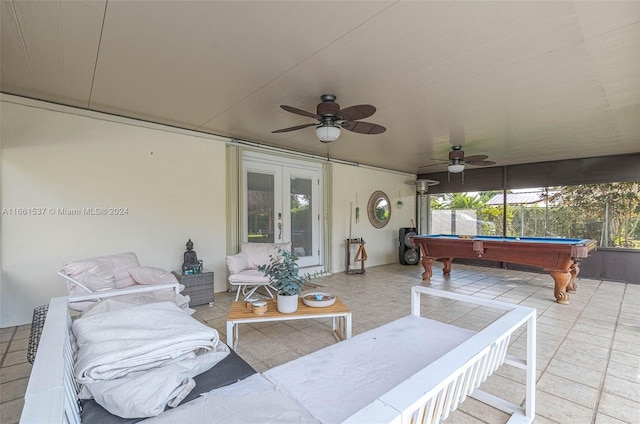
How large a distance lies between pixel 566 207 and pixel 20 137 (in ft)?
29.4

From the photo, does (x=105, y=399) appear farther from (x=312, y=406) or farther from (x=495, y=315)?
(x=495, y=315)

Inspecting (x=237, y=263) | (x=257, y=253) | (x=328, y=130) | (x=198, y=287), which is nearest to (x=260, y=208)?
(x=257, y=253)

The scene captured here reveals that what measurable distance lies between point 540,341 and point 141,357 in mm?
3347

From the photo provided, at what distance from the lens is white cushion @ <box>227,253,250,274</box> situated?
3.87m

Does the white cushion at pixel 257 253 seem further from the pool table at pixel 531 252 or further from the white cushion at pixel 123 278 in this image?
the pool table at pixel 531 252

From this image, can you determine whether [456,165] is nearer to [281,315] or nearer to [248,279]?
[248,279]

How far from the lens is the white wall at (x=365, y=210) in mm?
6195

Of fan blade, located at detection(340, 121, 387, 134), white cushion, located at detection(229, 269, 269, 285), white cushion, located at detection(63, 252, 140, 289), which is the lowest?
white cushion, located at detection(229, 269, 269, 285)

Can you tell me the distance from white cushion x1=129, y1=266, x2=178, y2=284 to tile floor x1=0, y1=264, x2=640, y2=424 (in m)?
0.72

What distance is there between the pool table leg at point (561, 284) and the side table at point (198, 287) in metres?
4.72

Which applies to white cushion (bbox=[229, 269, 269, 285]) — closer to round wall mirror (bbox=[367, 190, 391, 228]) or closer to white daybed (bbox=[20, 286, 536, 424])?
white daybed (bbox=[20, 286, 536, 424])

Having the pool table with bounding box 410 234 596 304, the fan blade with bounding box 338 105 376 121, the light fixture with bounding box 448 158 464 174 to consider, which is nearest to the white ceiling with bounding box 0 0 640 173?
the fan blade with bounding box 338 105 376 121

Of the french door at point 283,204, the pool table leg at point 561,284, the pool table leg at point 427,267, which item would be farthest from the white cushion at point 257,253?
the pool table leg at point 561,284

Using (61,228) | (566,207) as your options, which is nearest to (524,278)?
(566,207)
